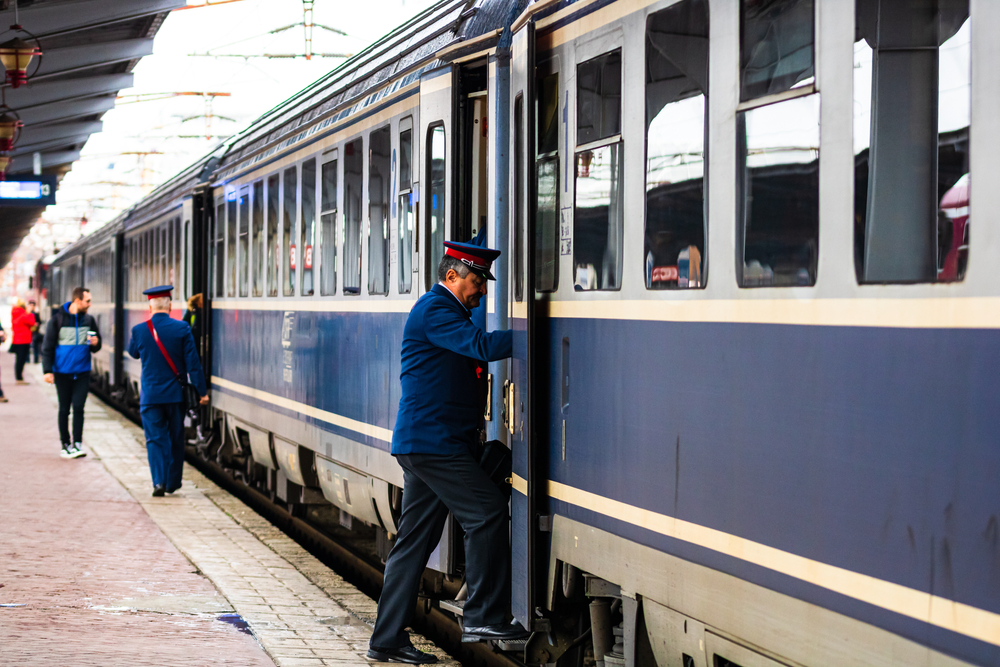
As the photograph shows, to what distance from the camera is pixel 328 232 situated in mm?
9383

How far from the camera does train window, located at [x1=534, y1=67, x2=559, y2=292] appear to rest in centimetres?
542

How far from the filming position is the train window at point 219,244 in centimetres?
1384

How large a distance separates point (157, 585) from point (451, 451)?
3075 mm

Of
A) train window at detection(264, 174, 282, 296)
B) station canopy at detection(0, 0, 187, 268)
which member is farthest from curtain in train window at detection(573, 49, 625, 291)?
station canopy at detection(0, 0, 187, 268)

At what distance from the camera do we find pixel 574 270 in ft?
17.1

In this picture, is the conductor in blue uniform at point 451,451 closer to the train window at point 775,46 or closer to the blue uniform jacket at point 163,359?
the train window at point 775,46

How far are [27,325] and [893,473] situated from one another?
2923 cm

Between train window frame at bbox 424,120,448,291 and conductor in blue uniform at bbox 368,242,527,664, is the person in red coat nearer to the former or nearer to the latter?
train window frame at bbox 424,120,448,291

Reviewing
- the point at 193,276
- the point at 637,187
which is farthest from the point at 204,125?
the point at 637,187

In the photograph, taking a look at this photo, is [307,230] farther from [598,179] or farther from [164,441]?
[598,179]

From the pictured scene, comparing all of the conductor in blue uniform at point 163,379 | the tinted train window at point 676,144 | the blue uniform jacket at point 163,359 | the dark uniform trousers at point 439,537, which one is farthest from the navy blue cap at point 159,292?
the tinted train window at point 676,144

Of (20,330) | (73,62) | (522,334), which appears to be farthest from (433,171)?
(20,330)

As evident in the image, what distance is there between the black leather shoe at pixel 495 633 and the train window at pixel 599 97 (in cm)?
211

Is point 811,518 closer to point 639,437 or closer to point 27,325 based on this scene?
point 639,437
